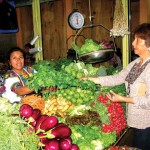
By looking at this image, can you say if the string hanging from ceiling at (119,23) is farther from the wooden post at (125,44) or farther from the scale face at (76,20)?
the scale face at (76,20)

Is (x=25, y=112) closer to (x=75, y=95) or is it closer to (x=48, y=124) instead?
(x=48, y=124)

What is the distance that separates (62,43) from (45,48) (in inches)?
26.8

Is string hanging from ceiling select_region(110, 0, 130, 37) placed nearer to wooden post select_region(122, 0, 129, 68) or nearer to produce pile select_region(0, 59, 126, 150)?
wooden post select_region(122, 0, 129, 68)

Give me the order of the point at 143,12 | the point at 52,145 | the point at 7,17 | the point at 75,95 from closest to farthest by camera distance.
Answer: the point at 52,145, the point at 75,95, the point at 7,17, the point at 143,12

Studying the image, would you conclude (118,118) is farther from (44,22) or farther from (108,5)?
(44,22)

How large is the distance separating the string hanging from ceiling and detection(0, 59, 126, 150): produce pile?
4.54 feet

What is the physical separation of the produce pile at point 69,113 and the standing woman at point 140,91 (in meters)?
0.38

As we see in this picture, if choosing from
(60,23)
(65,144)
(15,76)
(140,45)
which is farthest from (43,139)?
(60,23)

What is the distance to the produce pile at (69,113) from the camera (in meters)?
2.07

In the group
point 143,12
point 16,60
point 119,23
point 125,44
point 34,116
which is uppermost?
point 143,12

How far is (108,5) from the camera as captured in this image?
6715mm

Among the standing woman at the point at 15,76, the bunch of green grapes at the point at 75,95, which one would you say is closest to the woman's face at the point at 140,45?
the bunch of green grapes at the point at 75,95

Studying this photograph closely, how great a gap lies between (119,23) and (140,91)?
2.20 metres

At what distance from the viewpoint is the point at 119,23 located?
453cm
